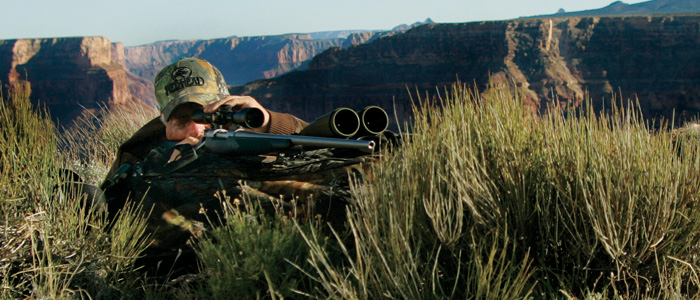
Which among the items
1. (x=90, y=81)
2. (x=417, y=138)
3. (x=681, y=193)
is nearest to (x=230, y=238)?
(x=417, y=138)

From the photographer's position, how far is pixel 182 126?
3.41 meters

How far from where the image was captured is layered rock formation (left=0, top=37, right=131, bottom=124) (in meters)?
100

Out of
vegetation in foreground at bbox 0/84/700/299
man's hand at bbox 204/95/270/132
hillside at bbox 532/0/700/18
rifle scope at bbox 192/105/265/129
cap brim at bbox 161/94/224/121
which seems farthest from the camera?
hillside at bbox 532/0/700/18

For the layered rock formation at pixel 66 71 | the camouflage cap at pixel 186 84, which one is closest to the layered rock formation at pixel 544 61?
the layered rock formation at pixel 66 71

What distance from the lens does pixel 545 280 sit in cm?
201

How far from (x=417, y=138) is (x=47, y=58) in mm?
115377

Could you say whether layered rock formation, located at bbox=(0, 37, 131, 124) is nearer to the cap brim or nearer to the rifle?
the cap brim

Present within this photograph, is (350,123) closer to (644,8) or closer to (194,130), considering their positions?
(194,130)

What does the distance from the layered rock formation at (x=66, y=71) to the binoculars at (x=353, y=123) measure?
344ft

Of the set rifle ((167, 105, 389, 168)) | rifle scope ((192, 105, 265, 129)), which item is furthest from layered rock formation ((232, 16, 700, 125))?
rifle ((167, 105, 389, 168))

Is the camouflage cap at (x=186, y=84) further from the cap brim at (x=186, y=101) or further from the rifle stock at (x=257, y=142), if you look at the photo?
the rifle stock at (x=257, y=142)

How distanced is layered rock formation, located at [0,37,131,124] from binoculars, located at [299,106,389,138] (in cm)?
10484

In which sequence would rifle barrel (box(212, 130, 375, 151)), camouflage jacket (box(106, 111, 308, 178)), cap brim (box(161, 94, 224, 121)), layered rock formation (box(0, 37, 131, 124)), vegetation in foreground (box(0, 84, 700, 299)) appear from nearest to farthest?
1. vegetation in foreground (box(0, 84, 700, 299))
2. rifle barrel (box(212, 130, 375, 151))
3. cap brim (box(161, 94, 224, 121))
4. camouflage jacket (box(106, 111, 308, 178))
5. layered rock formation (box(0, 37, 131, 124))

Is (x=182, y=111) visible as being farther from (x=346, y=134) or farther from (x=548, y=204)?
→ (x=548, y=204)
